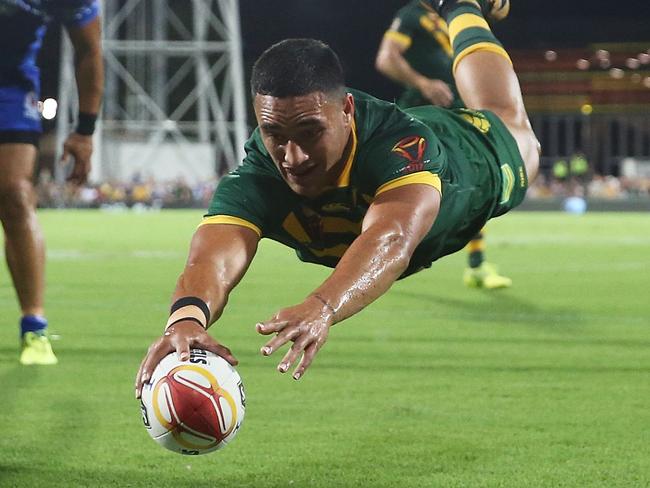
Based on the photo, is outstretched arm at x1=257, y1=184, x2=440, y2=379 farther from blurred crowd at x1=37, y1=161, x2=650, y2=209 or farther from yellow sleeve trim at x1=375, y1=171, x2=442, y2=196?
blurred crowd at x1=37, y1=161, x2=650, y2=209

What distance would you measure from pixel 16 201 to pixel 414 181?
9.75 ft

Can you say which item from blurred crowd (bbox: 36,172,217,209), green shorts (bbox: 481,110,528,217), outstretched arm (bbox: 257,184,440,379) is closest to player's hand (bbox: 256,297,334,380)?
outstretched arm (bbox: 257,184,440,379)

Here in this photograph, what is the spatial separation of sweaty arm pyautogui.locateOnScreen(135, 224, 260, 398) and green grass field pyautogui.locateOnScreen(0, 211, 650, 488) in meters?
0.52

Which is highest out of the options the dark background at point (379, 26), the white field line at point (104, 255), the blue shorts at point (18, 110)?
the blue shorts at point (18, 110)

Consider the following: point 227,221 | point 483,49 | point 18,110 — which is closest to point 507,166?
point 483,49

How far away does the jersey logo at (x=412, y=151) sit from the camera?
3789mm

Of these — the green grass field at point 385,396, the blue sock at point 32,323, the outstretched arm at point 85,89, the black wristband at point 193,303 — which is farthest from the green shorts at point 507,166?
the blue sock at point 32,323

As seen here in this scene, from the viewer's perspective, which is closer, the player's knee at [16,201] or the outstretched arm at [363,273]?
the outstretched arm at [363,273]

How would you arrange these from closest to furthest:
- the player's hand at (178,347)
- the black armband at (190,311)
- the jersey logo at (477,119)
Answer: the player's hand at (178,347) → the black armband at (190,311) → the jersey logo at (477,119)

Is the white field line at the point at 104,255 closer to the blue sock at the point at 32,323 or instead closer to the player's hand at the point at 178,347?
the blue sock at the point at 32,323

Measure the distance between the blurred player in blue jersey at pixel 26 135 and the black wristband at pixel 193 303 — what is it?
8.88 feet

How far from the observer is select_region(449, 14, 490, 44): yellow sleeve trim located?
5.97m

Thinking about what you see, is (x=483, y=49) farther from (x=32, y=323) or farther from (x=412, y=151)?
(x=32, y=323)

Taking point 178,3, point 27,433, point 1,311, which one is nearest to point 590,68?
point 178,3
